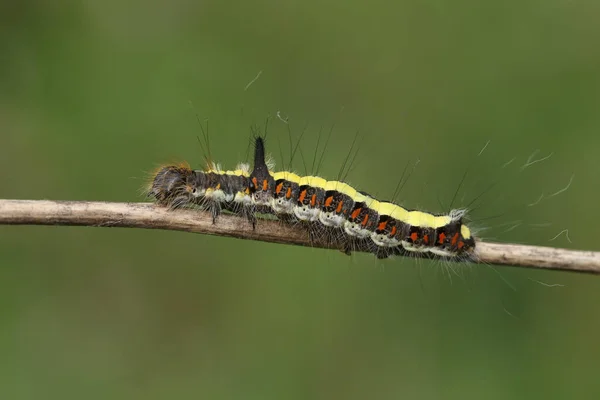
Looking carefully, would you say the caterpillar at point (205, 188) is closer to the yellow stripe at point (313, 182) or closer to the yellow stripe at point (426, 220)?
the yellow stripe at point (313, 182)

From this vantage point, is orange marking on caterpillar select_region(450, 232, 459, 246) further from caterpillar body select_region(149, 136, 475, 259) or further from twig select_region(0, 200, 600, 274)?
twig select_region(0, 200, 600, 274)

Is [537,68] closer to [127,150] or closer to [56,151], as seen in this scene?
[127,150]

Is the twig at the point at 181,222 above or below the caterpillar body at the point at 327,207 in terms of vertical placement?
below

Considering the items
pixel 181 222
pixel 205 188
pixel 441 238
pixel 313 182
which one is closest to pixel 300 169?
pixel 313 182

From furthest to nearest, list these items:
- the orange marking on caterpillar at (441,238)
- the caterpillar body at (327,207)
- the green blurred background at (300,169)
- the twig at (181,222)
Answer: the green blurred background at (300,169), the orange marking on caterpillar at (441,238), the caterpillar body at (327,207), the twig at (181,222)

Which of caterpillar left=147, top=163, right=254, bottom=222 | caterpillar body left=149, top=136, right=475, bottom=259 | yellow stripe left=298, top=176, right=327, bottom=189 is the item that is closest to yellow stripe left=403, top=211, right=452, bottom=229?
caterpillar body left=149, top=136, right=475, bottom=259

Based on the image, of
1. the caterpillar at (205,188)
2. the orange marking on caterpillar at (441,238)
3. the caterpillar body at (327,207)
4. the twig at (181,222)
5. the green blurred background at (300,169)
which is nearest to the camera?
the twig at (181,222)

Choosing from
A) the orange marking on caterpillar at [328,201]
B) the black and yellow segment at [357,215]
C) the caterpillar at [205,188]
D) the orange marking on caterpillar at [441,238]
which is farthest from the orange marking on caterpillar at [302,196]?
the orange marking on caterpillar at [441,238]
